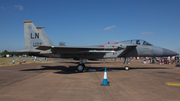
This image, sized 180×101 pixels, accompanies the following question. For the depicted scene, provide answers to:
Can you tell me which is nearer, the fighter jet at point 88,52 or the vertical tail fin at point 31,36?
the fighter jet at point 88,52

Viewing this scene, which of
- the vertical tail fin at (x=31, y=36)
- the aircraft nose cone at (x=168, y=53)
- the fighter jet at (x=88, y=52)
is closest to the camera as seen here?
the fighter jet at (x=88, y=52)

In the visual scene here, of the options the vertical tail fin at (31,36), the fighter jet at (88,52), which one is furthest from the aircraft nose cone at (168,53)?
the vertical tail fin at (31,36)

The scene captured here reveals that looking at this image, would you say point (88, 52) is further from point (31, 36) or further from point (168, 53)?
point (168, 53)

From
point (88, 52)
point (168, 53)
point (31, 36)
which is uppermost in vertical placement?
point (31, 36)

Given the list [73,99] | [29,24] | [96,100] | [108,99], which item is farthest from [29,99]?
[29,24]

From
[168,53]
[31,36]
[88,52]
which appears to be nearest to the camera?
[88,52]

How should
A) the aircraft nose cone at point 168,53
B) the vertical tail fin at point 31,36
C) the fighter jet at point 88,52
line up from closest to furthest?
the fighter jet at point 88,52 < the aircraft nose cone at point 168,53 < the vertical tail fin at point 31,36

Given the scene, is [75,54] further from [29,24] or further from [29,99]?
[29,99]

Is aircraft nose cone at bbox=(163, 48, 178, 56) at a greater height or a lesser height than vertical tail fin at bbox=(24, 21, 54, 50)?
lesser

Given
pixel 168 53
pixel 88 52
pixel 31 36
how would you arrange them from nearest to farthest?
pixel 88 52, pixel 168 53, pixel 31 36

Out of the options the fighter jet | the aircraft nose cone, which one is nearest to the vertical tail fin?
the fighter jet

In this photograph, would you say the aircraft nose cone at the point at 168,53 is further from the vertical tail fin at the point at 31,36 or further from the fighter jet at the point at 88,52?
the vertical tail fin at the point at 31,36

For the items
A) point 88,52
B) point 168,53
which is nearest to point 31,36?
point 88,52

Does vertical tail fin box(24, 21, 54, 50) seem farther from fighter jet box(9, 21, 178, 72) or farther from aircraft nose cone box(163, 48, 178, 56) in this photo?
aircraft nose cone box(163, 48, 178, 56)
